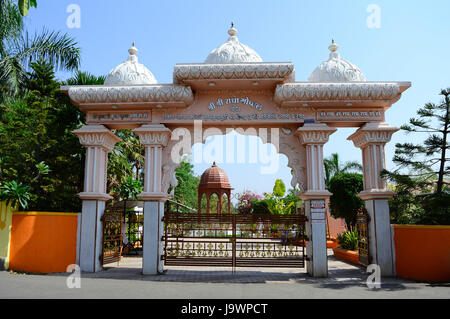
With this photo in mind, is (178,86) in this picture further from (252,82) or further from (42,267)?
(42,267)

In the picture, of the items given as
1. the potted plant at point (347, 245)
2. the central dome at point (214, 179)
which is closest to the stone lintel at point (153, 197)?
the potted plant at point (347, 245)

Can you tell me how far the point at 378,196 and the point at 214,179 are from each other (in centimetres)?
1239

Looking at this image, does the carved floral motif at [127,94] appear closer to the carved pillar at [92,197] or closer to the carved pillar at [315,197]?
the carved pillar at [92,197]

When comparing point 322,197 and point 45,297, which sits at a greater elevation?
point 322,197

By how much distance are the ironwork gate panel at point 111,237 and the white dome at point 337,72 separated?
5991 millimetres

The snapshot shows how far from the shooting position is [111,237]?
28.6ft

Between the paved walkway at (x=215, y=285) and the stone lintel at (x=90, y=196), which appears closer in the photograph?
the paved walkway at (x=215, y=285)

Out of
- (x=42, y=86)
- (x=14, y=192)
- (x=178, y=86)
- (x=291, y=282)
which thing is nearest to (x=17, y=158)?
(x=14, y=192)

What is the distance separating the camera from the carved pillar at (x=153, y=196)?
25.3 feet

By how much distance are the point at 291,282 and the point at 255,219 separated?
1535 millimetres

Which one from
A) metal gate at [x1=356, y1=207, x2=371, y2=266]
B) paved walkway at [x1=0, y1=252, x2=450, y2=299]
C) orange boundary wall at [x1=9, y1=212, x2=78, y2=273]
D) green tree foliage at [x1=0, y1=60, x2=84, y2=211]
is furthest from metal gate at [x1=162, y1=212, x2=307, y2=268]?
green tree foliage at [x1=0, y1=60, x2=84, y2=211]

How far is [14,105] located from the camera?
12141mm

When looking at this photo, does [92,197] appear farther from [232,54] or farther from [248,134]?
[232,54]

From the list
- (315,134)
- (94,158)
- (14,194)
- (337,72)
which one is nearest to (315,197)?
(315,134)
